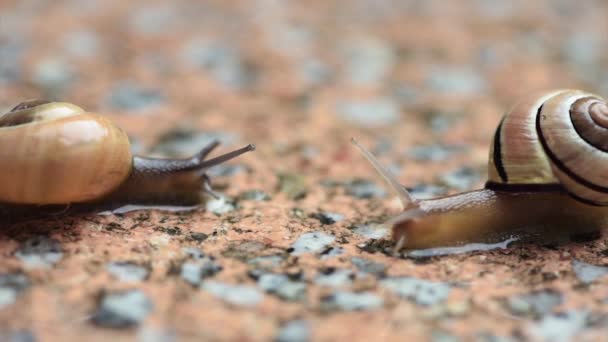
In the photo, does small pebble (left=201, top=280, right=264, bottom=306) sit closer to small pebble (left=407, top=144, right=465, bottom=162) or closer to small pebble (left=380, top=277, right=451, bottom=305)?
small pebble (left=380, top=277, right=451, bottom=305)

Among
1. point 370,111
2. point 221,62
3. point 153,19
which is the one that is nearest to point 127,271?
point 370,111

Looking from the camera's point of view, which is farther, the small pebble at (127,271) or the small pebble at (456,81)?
the small pebble at (456,81)

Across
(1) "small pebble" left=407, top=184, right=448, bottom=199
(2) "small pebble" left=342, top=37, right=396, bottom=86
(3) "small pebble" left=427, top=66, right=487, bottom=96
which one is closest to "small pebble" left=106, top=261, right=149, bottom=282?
(1) "small pebble" left=407, top=184, right=448, bottom=199

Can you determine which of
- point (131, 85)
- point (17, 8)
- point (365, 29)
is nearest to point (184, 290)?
point (131, 85)

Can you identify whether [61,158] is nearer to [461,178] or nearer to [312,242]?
[312,242]

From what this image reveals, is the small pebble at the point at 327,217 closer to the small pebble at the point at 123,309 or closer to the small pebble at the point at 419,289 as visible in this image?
the small pebble at the point at 419,289

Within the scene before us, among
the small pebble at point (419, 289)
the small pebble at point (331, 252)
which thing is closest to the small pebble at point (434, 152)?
the small pebble at point (331, 252)
